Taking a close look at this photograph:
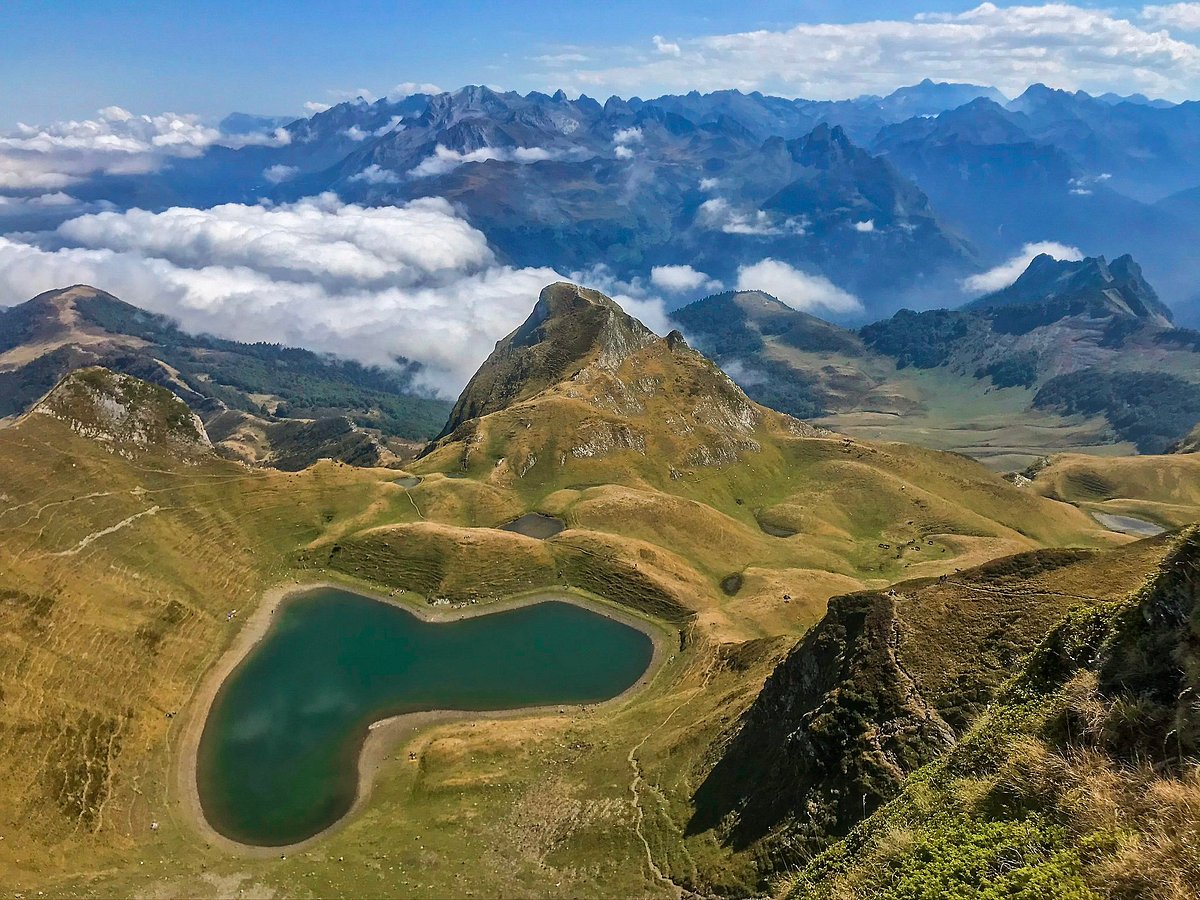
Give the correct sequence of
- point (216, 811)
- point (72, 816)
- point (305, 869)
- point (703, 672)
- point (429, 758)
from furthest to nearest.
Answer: point (703, 672) → point (429, 758) → point (216, 811) → point (72, 816) → point (305, 869)

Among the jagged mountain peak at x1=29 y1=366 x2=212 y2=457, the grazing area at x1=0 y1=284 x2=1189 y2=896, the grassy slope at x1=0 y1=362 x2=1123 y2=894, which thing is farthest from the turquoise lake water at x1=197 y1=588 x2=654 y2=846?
the jagged mountain peak at x1=29 y1=366 x2=212 y2=457

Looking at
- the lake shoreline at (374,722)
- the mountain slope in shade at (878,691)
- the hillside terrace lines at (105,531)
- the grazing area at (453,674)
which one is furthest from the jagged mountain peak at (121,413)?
the mountain slope in shade at (878,691)

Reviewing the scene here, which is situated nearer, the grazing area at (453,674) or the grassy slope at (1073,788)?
the grassy slope at (1073,788)

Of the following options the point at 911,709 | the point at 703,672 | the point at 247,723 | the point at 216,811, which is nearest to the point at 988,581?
the point at 911,709

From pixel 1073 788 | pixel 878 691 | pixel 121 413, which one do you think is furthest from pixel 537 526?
pixel 1073 788

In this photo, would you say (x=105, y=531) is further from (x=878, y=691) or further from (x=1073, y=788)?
(x=1073, y=788)

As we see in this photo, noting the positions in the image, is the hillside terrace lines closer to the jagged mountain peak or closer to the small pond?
the jagged mountain peak

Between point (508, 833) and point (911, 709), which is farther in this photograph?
point (508, 833)

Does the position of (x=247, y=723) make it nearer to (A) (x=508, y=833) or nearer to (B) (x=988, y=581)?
(A) (x=508, y=833)

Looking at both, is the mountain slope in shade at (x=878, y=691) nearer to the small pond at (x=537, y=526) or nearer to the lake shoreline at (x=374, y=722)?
the lake shoreline at (x=374, y=722)
